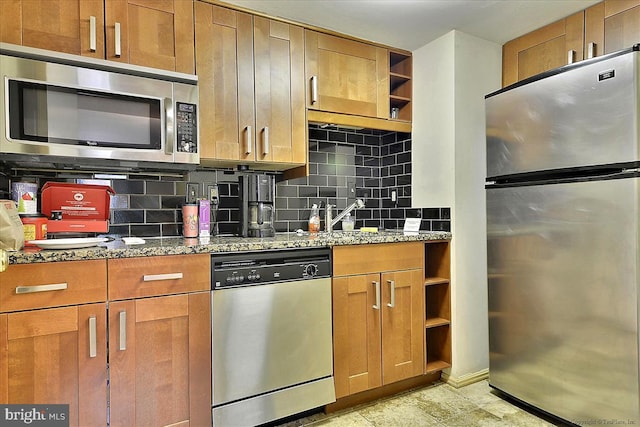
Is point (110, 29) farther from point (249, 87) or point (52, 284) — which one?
point (52, 284)

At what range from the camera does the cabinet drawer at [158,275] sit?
1.53 m

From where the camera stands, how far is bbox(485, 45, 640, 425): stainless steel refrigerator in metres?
1.64

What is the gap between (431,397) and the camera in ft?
7.43

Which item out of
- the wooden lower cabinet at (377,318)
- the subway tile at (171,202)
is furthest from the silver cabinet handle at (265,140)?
the wooden lower cabinet at (377,318)

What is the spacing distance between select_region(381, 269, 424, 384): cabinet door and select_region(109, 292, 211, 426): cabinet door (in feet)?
3.31

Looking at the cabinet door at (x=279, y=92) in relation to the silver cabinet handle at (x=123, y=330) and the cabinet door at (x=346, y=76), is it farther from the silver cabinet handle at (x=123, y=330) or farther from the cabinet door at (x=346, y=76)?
the silver cabinet handle at (x=123, y=330)

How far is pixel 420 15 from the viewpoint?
2197 mm

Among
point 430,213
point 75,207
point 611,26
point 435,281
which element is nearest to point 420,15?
point 611,26

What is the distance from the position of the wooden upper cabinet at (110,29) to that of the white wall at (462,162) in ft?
5.11

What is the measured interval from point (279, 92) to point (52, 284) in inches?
57.9

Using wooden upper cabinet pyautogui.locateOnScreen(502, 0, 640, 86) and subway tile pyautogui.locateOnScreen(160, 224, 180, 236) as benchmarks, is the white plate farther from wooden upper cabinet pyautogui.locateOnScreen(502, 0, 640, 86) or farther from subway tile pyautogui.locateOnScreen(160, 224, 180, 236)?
wooden upper cabinet pyautogui.locateOnScreen(502, 0, 640, 86)

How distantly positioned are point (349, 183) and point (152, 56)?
5.18 ft

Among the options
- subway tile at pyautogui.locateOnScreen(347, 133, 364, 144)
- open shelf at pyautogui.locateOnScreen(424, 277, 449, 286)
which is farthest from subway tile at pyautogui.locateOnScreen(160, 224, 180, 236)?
open shelf at pyautogui.locateOnScreen(424, 277, 449, 286)

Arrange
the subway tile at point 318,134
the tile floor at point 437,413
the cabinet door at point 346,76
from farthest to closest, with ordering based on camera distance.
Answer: the subway tile at point 318,134 → the cabinet door at point 346,76 → the tile floor at point 437,413
